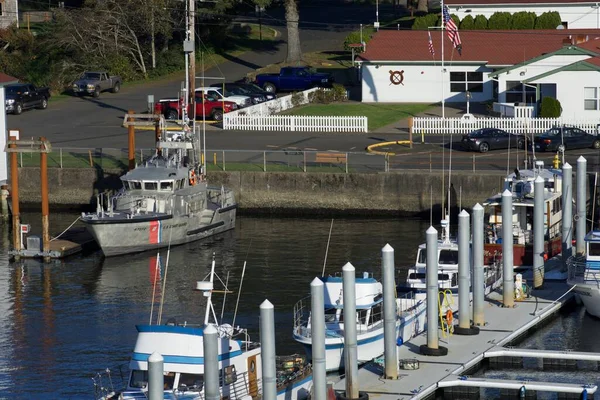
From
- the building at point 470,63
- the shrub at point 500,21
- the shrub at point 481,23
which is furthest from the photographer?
the shrub at point 481,23

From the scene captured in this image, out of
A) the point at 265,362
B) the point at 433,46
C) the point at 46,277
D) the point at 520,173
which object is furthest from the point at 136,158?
the point at 265,362

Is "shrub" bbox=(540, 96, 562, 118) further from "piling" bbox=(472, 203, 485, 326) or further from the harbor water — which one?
"piling" bbox=(472, 203, 485, 326)

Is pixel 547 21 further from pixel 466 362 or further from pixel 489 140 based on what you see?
pixel 466 362

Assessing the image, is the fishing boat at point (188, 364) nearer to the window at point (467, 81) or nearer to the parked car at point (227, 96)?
the parked car at point (227, 96)

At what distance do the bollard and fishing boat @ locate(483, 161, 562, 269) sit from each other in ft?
7.74

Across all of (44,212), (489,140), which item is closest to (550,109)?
(489,140)

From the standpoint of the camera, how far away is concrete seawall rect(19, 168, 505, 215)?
55.1 metres

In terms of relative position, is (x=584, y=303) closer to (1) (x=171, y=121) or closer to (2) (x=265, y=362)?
(2) (x=265, y=362)

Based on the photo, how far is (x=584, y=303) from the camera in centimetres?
3969

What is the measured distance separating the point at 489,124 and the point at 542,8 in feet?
69.7

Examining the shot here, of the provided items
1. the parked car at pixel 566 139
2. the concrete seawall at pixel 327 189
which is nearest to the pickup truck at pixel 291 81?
the parked car at pixel 566 139

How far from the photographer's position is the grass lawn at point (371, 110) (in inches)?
2773

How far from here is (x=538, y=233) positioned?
4138 cm

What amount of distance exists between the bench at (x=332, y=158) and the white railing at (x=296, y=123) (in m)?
8.97
